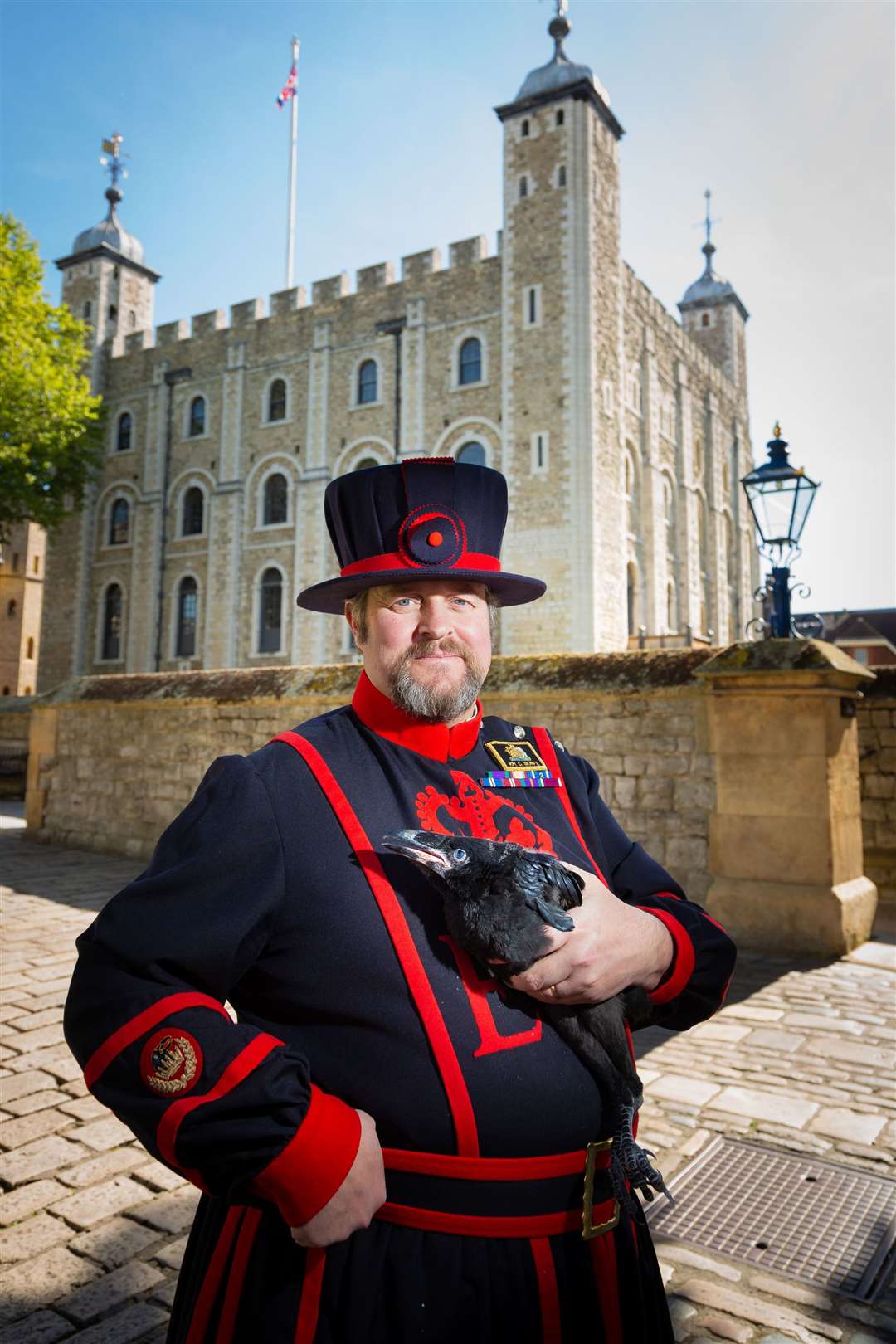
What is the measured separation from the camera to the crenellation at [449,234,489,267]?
81.8 feet

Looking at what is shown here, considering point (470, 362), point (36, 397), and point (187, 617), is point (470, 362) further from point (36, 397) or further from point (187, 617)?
point (187, 617)

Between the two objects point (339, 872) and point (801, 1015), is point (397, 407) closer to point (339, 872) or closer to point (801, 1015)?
point (801, 1015)

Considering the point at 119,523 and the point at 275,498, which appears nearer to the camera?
the point at 275,498

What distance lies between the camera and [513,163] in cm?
2375

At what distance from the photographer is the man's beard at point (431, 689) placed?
1.52m

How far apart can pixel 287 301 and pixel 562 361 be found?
37.1 feet

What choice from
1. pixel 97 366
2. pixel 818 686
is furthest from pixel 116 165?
pixel 818 686

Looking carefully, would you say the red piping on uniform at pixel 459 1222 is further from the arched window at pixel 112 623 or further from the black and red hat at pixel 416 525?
the arched window at pixel 112 623

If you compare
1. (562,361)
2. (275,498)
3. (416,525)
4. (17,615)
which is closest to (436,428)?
(562,361)

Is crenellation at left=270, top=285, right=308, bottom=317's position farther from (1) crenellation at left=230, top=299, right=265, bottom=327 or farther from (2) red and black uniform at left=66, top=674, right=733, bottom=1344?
(2) red and black uniform at left=66, top=674, right=733, bottom=1344

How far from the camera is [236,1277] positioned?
4.04ft

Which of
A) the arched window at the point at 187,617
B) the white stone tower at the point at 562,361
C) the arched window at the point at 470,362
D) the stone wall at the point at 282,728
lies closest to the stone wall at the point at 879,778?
the stone wall at the point at 282,728

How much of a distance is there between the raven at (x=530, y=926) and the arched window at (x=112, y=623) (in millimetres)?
32708

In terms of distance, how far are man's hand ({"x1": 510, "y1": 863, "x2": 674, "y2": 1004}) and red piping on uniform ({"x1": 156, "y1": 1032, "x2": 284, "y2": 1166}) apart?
1.23ft
